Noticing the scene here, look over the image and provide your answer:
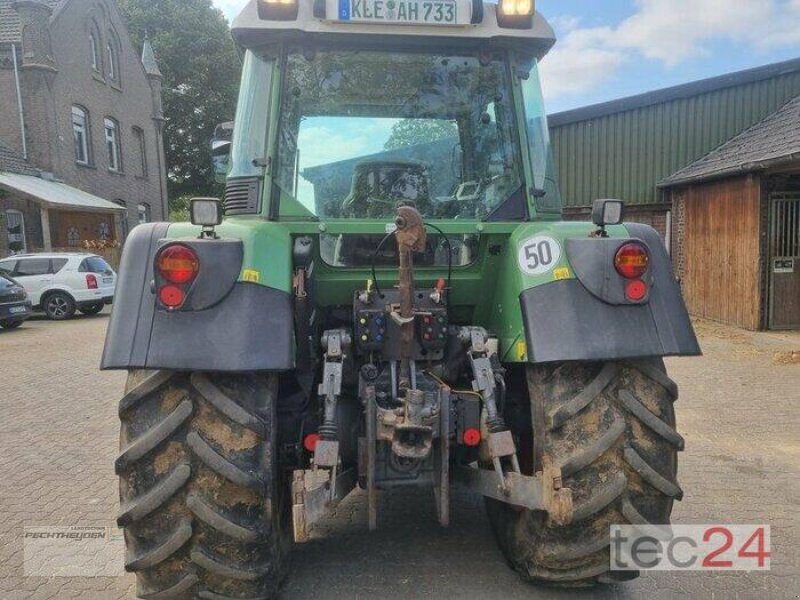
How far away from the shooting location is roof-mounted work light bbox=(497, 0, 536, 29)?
307 cm

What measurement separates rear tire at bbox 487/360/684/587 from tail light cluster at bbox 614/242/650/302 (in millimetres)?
314

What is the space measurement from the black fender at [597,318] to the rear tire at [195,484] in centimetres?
121

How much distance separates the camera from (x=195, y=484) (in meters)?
2.51

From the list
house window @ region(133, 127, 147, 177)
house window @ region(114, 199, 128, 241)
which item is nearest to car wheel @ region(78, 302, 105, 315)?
house window @ region(114, 199, 128, 241)

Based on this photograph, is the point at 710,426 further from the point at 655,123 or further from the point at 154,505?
the point at 655,123

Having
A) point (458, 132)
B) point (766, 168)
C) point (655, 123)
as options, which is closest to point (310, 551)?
point (458, 132)

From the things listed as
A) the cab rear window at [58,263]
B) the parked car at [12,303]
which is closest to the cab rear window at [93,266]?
the cab rear window at [58,263]

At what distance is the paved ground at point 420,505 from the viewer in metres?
3.10

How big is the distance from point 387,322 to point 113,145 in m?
27.3

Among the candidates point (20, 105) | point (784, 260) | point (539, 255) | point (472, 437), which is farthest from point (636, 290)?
point (20, 105)

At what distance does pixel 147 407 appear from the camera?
2549mm

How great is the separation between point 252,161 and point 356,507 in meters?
2.25

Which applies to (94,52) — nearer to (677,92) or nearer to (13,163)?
→ (13,163)

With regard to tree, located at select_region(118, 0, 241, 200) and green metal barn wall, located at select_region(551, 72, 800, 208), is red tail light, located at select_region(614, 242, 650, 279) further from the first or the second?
tree, located at select_region(118, 0, 241, 200)
